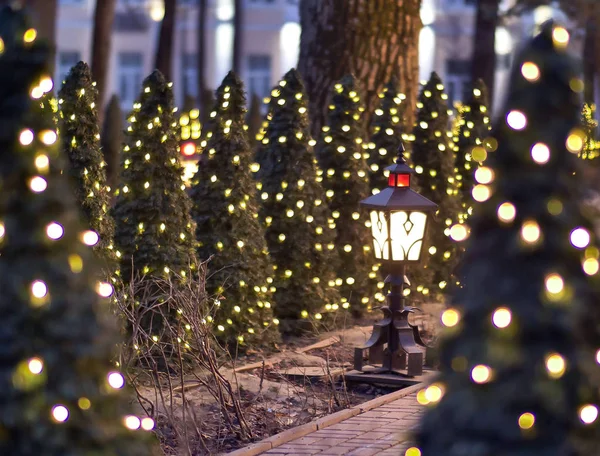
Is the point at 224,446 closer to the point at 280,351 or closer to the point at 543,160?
the point at 280,351

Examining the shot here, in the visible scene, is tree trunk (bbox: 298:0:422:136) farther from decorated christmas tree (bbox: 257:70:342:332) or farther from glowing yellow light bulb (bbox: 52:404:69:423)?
glowing yellow light bulb (bbox: 52:404:69:423)

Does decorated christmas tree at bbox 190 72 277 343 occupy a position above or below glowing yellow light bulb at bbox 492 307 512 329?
below

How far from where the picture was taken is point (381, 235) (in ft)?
27.7

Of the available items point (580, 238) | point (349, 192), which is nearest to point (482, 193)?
point (580, 238)

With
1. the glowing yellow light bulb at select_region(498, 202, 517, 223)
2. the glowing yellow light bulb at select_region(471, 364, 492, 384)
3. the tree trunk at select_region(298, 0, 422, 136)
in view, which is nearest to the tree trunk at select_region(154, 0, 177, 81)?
the tree trunk at select_region(298, 0, 422, 136)

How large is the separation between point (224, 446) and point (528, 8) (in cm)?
2068

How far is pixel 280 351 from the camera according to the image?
9.60 meters

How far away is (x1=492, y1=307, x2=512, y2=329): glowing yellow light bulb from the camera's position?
11.4 feet

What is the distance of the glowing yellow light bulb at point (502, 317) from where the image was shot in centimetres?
348

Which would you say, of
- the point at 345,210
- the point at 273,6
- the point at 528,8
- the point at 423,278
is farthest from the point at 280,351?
the point at 273,6

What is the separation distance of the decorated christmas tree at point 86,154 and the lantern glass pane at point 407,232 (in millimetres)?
2019

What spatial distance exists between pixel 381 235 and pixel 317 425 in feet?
6.38

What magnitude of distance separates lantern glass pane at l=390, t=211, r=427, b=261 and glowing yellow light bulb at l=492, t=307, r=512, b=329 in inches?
191

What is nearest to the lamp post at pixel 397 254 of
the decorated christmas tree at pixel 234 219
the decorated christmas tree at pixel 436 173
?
the decorated christmas tree at pixel 234 219
